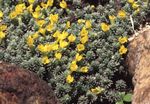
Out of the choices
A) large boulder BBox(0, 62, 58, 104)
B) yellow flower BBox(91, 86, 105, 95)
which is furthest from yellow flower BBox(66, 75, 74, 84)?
large boulder BBox(0, 62, 58, 104)

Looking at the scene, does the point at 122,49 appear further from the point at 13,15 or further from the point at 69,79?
the point at 13,15

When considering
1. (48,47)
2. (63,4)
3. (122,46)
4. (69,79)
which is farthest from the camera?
(63,4)

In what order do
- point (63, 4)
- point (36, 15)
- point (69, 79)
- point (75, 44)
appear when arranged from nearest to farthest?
point (69, 79), point (75, 44), point (36, 15), point (63, 4)

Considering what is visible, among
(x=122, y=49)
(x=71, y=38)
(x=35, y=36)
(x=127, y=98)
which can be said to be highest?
(x=35, y=36)

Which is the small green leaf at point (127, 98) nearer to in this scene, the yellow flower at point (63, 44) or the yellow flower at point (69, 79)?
the yellow flower at point (69, 79)

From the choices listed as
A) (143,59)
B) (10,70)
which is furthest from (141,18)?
(10,70)

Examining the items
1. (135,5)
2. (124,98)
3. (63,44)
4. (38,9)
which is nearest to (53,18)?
(38,9)

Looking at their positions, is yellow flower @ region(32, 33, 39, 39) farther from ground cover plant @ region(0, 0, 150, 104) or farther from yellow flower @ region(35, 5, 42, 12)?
yellow flower @ region(35, 5, 42, 12)
